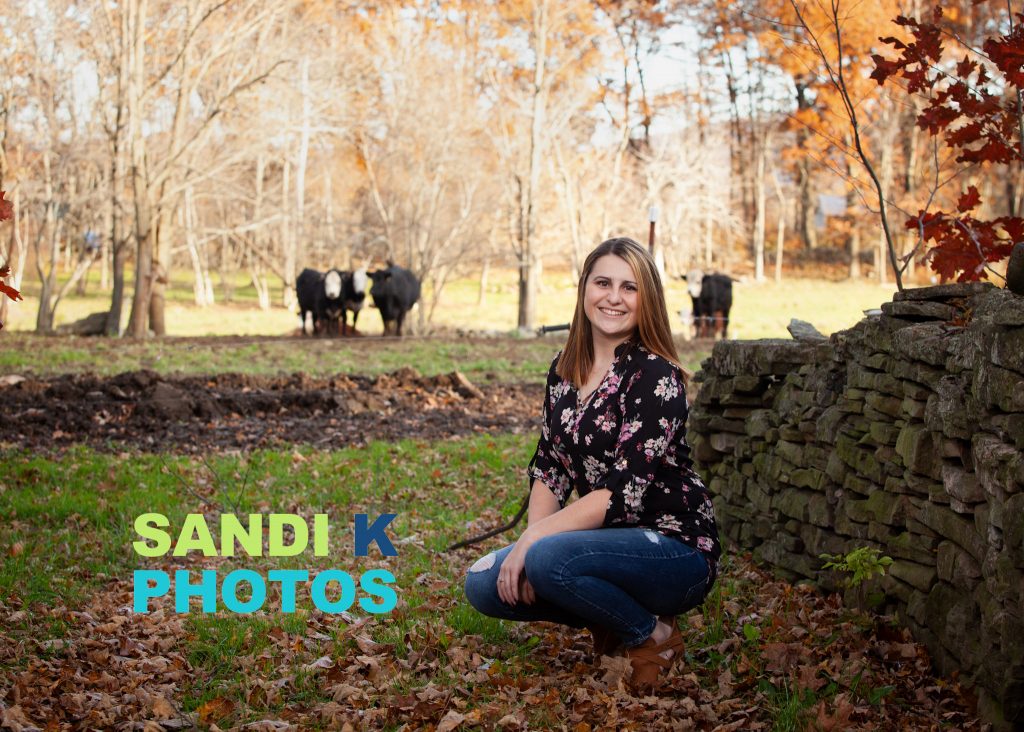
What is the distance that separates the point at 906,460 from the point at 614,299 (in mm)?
1471

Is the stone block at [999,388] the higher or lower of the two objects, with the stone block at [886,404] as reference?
higher

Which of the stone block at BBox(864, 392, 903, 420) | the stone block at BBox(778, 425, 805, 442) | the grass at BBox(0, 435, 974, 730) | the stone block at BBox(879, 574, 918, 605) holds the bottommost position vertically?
the grass at BBox(0, 435, 974, 730)

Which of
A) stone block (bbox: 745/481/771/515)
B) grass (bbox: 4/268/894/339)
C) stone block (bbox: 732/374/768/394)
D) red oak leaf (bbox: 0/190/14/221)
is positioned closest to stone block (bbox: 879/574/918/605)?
stone block (bbox: 745/481/771/515)

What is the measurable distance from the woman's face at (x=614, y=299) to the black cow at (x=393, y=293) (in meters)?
19.9

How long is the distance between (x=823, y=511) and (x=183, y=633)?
3162 mm

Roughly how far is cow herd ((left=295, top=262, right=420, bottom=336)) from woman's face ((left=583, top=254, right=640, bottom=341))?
20.0m

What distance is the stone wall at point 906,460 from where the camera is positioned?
3678 mm

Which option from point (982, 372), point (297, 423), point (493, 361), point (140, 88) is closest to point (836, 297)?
point (493, 361)

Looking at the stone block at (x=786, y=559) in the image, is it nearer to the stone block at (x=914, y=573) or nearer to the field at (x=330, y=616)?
the field at (x=330, y=616)

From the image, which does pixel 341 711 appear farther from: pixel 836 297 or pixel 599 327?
pixel 836 297

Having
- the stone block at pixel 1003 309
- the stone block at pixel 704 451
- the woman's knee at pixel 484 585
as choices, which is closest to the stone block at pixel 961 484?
the stone block at pixel 1003 309

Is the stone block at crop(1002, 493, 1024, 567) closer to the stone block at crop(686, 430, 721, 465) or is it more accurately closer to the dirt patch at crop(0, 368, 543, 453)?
the stone block at crop(686, 430, 721, 465)

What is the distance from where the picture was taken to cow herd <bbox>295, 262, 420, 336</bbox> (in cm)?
2416

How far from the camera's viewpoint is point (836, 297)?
34.3 metres
